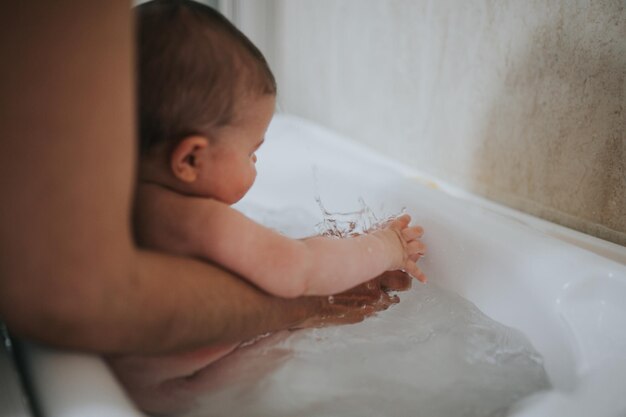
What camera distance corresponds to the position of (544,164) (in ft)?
3.34

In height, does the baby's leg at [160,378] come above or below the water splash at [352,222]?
below

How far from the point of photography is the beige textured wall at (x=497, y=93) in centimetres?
91

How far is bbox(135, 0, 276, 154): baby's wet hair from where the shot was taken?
23.5 inches

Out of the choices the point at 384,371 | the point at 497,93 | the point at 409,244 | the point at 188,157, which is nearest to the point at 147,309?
the point at 188,157

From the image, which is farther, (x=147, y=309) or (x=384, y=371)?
(x=384, y=371)

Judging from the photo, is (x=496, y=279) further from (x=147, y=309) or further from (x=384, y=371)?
(x=147, y=309)

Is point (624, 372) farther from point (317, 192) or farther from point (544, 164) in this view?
point (317, 192)

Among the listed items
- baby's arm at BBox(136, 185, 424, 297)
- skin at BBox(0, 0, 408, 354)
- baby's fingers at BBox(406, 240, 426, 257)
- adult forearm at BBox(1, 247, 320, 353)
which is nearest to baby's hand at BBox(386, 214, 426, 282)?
baby's fingers at BBox(406, 240, 426, 257)

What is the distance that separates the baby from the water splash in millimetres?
210

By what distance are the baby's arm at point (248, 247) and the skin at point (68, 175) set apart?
13cm

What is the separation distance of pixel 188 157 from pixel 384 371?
1.16 feet

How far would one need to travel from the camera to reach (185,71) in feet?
1.99

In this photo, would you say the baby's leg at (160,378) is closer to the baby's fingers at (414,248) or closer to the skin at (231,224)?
the skin at (231,224)

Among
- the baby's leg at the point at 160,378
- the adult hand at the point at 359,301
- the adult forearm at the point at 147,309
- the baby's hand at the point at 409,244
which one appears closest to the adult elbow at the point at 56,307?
the adult forearm at the point at 147,309
